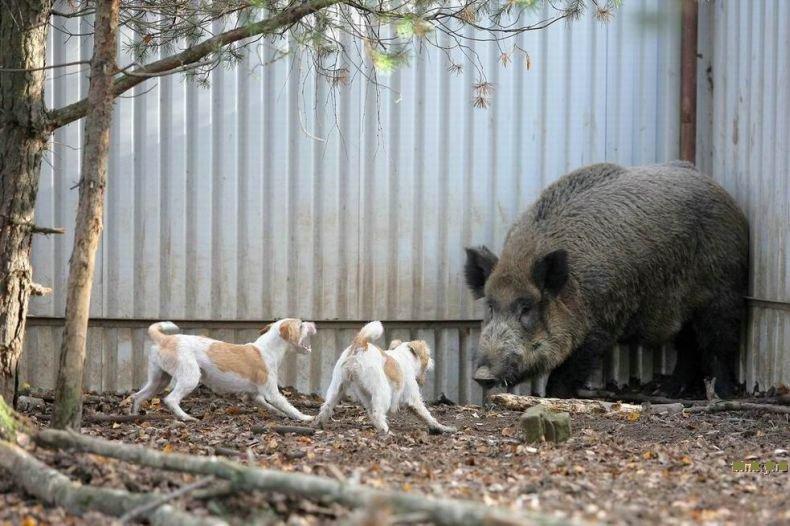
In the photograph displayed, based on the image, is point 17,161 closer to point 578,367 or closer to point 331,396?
point 331,396

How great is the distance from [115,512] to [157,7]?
4.00 meters

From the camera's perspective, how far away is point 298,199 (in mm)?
9266

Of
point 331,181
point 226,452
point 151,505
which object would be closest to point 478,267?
point 331,181

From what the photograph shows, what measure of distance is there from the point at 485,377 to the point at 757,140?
3029 mm

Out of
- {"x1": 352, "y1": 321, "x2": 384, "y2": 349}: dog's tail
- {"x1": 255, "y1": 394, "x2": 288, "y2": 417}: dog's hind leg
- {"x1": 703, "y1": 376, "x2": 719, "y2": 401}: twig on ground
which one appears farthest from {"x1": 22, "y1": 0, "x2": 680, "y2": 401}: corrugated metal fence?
{"x1": 352, "y1": 321, "x2": 384, "y2": 349}: dog's tail

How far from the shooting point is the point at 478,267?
911cm

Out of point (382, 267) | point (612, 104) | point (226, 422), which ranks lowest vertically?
point (226, 422)

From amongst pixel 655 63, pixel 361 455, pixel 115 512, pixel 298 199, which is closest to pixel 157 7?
pixel 298 199

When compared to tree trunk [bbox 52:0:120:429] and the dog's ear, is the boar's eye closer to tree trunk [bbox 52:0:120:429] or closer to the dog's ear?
the dog's ear

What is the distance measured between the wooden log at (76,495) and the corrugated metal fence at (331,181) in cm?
457

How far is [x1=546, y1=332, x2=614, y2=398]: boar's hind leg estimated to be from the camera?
29.9ft

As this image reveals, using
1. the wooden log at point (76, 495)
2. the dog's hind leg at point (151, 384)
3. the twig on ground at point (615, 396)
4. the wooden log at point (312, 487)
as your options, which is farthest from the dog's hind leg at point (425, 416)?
the wooden log at point (76, 495)

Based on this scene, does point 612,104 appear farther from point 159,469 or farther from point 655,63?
point 159,469

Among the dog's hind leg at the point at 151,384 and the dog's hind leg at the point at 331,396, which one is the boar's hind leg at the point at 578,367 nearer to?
the dog's hind leg at the point at 331,396
